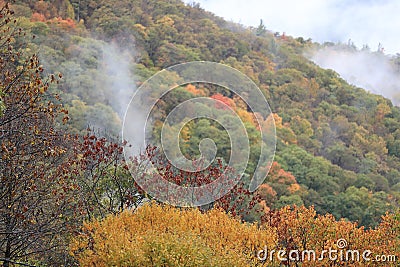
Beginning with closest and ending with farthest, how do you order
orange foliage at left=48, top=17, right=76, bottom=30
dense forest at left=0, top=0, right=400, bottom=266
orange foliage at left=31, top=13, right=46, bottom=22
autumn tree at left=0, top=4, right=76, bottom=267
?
autumn tree at left=0, top=4, right=76, bottom=267, dense forest at left=0, top=0, right=400, bottom=266, orange foliage at left=31, top=13, right=46, bottom=22, orange foliage at left=48, top=17, right=76, bottom=30

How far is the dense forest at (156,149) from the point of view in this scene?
948cm

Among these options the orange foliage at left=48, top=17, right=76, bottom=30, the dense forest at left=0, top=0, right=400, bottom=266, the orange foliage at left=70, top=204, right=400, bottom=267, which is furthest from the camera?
the orange foliage at left=48, top=17, right=76, bottom=30

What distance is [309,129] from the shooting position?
6125 cm

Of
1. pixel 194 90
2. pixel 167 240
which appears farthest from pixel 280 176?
pixel 167 240

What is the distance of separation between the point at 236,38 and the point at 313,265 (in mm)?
64842

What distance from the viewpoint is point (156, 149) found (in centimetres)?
1986

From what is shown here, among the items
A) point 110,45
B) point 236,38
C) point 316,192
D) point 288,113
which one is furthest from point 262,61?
point 316,192

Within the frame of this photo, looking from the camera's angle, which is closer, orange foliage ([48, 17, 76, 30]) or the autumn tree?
the autumn tree

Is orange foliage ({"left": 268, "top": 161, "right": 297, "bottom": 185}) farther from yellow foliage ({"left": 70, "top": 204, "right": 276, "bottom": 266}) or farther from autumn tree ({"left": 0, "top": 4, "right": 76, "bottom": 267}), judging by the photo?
autumn tree ({"left": 0, "top": 4, "right": 76, "bottom": 267})

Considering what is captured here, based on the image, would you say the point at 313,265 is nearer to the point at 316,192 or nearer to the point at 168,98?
the point at 316,192

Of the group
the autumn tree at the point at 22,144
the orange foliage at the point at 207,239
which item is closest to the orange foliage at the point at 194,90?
the orange foliage at the point at 207,239

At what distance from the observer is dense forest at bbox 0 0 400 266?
948 centimetres

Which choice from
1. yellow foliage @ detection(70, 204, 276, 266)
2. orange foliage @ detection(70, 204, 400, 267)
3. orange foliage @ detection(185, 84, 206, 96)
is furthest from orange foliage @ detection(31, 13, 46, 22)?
yellow foliage @ detection(70, 204, 276, 266)

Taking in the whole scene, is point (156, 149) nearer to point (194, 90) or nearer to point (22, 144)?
point (22, 144)
